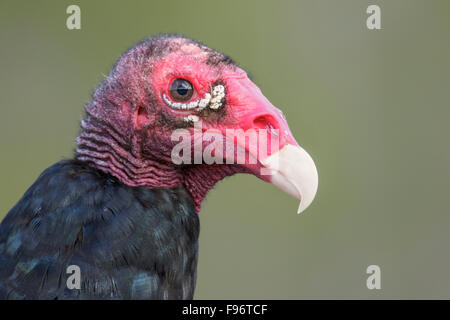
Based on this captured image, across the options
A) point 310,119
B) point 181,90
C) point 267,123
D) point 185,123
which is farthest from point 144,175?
point 310,119

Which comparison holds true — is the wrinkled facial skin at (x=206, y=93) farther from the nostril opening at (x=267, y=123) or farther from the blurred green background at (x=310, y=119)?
the blurred green background at (x=310, y=119)

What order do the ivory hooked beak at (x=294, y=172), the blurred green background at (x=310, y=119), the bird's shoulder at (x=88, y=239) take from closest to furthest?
the bird's shoulder at (x=88, y=239)
the ivory hooked beak at (x=294, y=172)
the blurred green background at (x=310, y=119)

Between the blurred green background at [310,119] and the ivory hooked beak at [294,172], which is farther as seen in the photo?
the blurred green background at [310,119]

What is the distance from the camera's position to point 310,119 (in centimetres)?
806

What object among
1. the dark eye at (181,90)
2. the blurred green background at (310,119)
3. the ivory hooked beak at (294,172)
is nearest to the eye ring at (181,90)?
the dark eye at (181,90)

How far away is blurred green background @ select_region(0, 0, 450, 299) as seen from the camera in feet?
24.9

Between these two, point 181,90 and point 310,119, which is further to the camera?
point 310,119

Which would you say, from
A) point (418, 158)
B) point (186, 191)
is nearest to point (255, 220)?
point (418, 158)

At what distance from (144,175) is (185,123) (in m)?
0.30

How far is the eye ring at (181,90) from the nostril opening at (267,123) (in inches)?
11.9

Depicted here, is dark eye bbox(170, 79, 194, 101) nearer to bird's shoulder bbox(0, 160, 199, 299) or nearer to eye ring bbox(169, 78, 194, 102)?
eye ring bbox(169, 78, 194, 102)

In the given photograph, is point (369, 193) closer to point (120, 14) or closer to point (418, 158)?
point (418, 158)

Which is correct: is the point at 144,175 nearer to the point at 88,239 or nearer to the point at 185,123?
the point at 185,123

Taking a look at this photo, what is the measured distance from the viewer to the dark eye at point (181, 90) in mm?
2812
